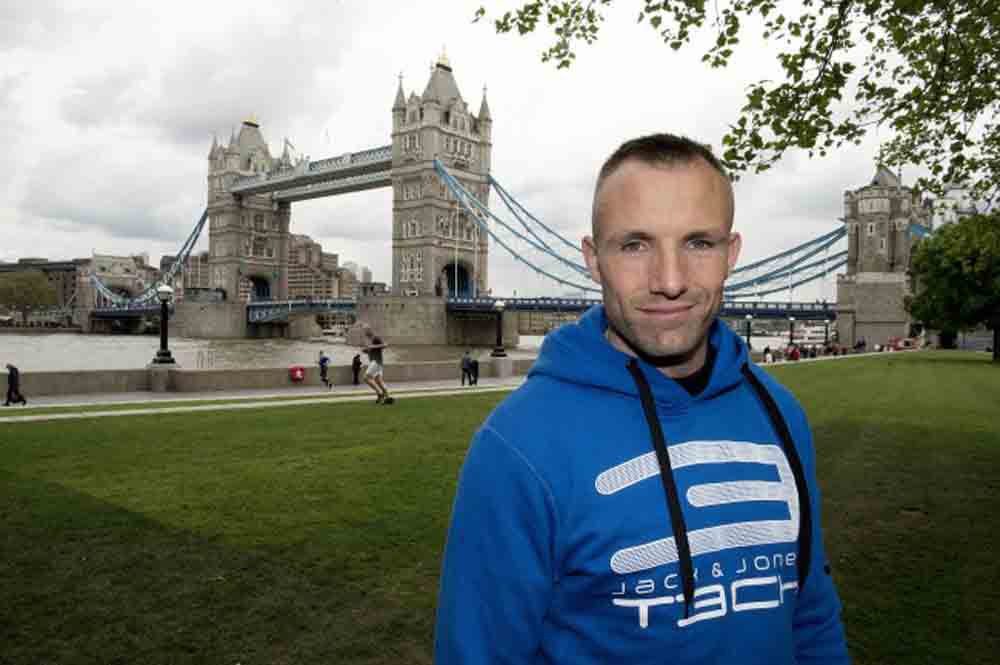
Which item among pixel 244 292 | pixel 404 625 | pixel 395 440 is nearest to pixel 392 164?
pixel 244 292

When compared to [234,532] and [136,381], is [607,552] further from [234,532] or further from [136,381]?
Answer: [136,381]

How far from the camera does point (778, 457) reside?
5.30ft

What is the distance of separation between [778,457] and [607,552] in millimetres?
508

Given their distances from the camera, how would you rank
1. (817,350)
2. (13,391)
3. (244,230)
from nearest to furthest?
1. (13,391)
2. (817,350)
3. (244,230)

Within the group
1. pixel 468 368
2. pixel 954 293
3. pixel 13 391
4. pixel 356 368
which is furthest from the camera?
pixel 954 293

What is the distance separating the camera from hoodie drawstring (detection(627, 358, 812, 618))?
1.39 m

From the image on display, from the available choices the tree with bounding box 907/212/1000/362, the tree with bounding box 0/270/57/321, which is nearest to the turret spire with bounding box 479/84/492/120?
the tree with bounding box 907/212/1000/362

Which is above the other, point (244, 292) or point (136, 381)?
point (244, 292)

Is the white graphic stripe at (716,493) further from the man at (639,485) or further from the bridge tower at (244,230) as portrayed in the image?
the bridge tower at (244,230)

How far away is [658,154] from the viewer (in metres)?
1.51

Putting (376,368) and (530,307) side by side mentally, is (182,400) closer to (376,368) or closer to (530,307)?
(376,368)

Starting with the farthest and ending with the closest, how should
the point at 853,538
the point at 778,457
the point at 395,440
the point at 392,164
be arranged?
the point at 392,164
the point at 395,440
the point at 853,538
the point at 778,457

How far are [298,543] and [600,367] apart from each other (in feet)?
13.0

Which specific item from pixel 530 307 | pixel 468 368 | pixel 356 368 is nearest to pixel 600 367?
pixel 356 368
